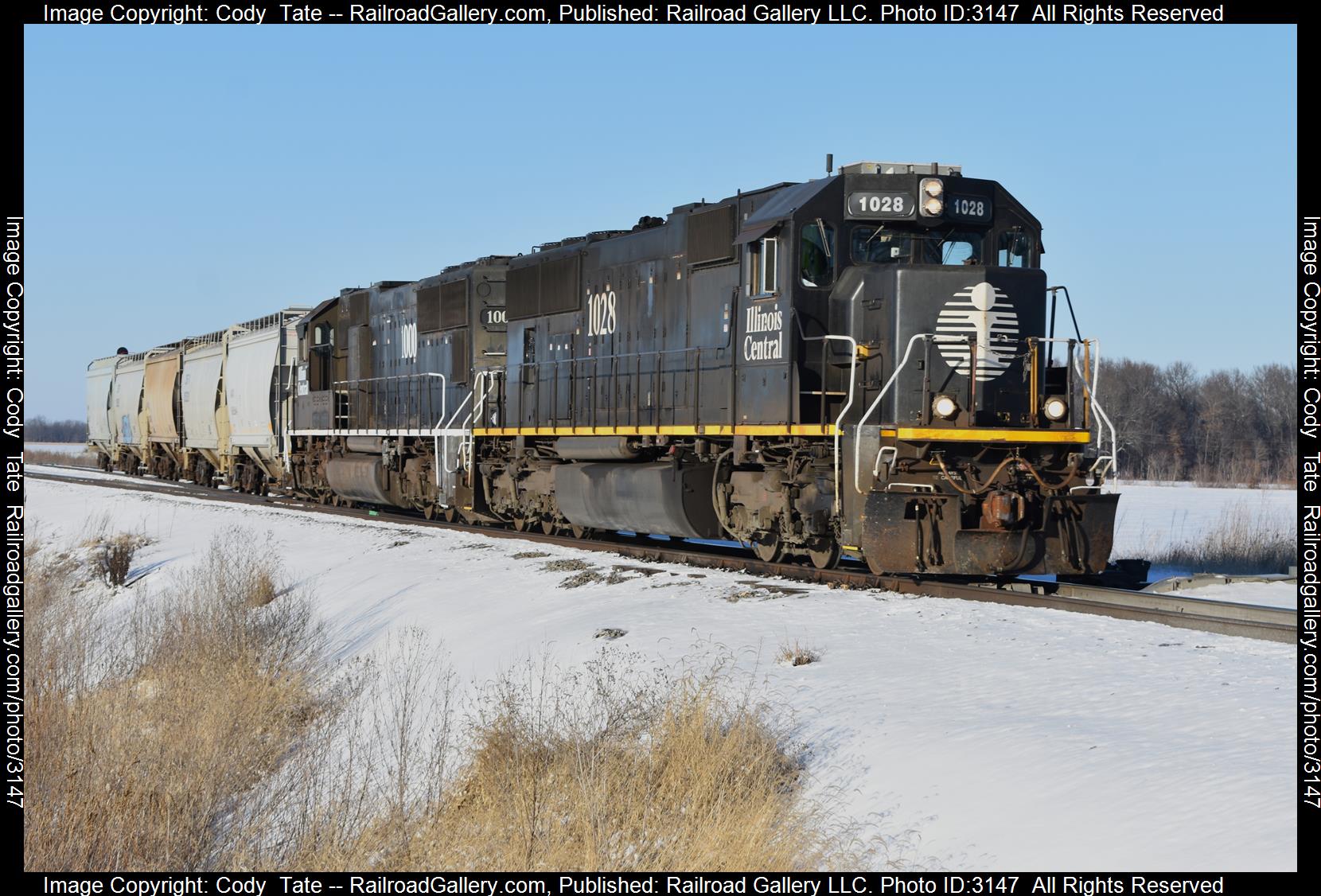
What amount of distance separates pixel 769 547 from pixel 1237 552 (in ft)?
20.2

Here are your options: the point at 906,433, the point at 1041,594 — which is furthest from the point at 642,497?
the point at 1041,594

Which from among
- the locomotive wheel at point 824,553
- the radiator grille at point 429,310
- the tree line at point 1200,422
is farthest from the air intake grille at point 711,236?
the tree line at point 1200,422

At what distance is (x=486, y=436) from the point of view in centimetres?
1942

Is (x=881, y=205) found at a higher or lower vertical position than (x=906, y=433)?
higher

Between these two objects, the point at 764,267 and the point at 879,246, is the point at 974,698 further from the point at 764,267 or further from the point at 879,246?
the point at 764,267

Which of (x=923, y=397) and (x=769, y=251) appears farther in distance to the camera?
(x=769, y=251)

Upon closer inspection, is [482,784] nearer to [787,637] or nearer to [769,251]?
[787,637]

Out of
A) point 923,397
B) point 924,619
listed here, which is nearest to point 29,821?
point 924,619

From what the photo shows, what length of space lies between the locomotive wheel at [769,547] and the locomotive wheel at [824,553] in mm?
461

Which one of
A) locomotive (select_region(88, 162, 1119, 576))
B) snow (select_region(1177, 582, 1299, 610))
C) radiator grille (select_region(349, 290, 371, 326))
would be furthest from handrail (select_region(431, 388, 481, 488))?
snow (select_region(1177, 582, 1299, 610))

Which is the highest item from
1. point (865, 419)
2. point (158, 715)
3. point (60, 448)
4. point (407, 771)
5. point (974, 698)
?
point (865, 419)

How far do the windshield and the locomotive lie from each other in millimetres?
17

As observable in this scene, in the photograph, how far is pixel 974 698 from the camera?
736 centimetres
